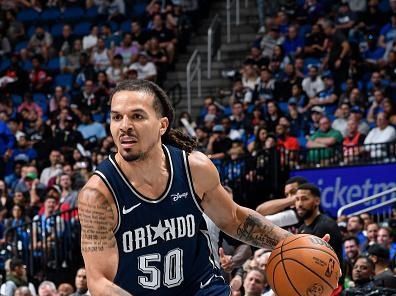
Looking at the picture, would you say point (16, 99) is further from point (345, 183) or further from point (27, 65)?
point (345, 183)

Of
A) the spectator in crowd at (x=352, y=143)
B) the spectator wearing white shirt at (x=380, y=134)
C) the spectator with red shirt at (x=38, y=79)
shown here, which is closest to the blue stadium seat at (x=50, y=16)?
the spectator with red shirt at (x=38, y=79)

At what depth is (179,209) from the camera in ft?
19.3

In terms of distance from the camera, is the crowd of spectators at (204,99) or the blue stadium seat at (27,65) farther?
the blue stadium seat at (27,65)

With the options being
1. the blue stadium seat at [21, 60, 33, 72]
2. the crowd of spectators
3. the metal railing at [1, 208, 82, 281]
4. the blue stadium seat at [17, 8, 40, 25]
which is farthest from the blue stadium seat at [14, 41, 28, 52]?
the metal railing at [1, 208, 82, 281]

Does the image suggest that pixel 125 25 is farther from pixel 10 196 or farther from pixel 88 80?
pixel 10 196

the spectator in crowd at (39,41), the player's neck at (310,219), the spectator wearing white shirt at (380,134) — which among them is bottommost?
the spectator wearing white shirt at (380,134)

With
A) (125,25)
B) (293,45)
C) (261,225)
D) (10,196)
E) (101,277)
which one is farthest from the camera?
(125,25)

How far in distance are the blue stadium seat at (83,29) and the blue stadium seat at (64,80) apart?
1.16m

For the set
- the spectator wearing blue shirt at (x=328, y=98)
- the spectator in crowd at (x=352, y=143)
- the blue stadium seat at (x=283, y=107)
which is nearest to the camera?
the spectator in crowd at (x=352, y=143)

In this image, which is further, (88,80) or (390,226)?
(88,80)

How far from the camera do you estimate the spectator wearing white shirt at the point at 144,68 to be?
65.3 feet

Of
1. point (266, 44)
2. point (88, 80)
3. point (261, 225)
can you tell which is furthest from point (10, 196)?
point (261, 225)

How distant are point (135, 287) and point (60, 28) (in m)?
17.3

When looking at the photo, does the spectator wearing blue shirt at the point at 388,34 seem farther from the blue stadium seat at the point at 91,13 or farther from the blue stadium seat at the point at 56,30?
the blue stadium seat at the point at 56,30
